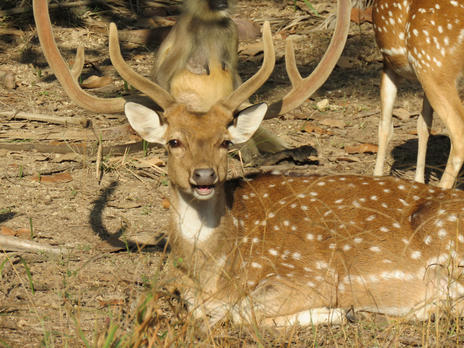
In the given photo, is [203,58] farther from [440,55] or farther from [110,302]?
[110,302]

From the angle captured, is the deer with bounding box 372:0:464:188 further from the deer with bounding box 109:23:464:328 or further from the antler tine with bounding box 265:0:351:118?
the antler tine with bounding box 265:0:351:118

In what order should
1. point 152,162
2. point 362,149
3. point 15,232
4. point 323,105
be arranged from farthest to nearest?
point 323,105 < point 362,149 < point 152,162 < point 15,232

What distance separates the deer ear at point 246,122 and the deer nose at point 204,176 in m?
0.40

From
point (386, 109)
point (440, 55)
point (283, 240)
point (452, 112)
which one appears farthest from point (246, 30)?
point (283, 240)

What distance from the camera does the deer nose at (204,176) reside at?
3990 mm

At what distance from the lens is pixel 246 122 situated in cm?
439

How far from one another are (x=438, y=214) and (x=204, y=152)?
1421mm

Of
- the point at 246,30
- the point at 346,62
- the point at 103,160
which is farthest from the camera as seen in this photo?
the point at 246,30

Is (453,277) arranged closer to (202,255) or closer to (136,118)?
(202,255)

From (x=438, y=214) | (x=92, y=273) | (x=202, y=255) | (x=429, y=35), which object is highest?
(x=429, y=35)

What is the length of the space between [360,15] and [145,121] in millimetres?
6270

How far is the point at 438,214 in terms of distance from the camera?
4367 mm

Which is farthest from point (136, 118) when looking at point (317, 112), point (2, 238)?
point (317, 112)

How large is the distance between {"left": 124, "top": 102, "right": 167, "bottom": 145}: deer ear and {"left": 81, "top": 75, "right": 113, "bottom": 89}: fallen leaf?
13.5 feet
